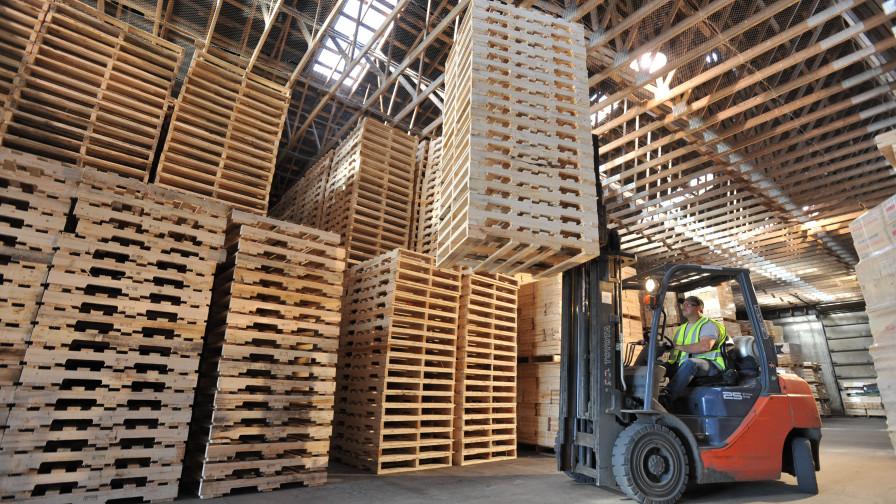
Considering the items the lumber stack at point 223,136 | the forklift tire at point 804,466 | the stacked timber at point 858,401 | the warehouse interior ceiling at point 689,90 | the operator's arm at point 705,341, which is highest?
the warehouse interior ceiling at point 689,90

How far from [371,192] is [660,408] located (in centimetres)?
652

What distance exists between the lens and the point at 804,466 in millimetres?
4883

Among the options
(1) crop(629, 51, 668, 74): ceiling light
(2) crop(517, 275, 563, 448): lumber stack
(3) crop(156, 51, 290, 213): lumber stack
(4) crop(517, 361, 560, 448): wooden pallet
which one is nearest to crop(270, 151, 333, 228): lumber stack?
(3) crop(156, 51, 290, 213): lumber stack

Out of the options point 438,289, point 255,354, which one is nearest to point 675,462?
point 438,289

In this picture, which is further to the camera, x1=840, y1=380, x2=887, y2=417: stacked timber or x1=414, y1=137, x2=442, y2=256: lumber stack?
x1=840, y1=380, x2=887, y2=417: stacked timber

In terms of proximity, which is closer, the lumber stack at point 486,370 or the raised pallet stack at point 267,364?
the raised pallet stack at point 267,364

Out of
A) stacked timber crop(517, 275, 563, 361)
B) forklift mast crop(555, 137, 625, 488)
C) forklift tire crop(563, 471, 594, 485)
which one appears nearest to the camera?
forklift mast crop(555, 137, 625, 488)

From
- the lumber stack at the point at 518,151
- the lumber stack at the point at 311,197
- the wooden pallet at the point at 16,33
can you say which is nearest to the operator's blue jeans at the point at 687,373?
the lumber stack at the point at 518,151

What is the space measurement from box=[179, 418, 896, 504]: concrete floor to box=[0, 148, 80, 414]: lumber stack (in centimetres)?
211

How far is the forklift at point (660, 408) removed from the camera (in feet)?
14.9

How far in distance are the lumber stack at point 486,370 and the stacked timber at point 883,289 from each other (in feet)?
16.0

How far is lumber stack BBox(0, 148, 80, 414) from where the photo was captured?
4172 mm

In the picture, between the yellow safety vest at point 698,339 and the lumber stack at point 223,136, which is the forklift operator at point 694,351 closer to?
the yellow safety vest at point 698,339

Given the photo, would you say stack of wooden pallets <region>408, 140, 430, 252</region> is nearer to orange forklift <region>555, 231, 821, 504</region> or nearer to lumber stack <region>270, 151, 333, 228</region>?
lumber stack <region>270, 151, 333, 228</region>
